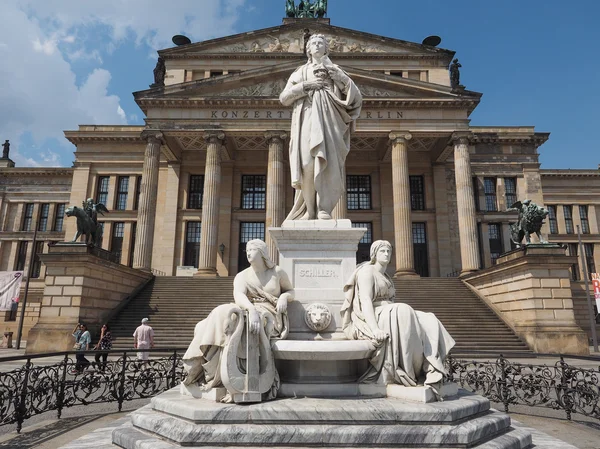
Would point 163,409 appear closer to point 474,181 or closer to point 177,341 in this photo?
point 177,341

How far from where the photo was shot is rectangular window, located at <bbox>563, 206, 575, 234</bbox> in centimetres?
4347

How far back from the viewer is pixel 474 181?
123 feet

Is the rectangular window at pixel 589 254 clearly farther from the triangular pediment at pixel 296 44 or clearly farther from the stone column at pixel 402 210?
the stone column at pixel 402 210

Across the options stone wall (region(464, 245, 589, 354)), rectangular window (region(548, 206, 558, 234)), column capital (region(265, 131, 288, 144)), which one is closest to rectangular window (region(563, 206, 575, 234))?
rectangular window (region(548, 206, 558, 234))

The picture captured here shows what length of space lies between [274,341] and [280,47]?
3812cm

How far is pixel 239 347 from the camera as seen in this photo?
395 cm

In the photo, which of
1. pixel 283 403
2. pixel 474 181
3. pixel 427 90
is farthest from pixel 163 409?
pixel 474 181

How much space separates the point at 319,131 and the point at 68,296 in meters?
20.4

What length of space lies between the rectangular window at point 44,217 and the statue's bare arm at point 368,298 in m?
49.1

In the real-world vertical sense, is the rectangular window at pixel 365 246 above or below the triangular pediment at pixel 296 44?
below

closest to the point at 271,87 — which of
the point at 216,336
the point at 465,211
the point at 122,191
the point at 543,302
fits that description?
the point at 465,211

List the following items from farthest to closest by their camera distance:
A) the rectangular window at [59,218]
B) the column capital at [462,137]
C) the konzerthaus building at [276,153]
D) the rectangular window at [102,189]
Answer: the rectangular window at [59,218], the rectangular window at [102,189], the konzerthaus building at [276,153], the column capital at [462,137]

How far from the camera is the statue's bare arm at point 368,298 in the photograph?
13.8ft

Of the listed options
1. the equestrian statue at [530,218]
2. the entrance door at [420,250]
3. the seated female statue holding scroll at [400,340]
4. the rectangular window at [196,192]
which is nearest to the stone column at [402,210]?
the entrance door at [420,250]
